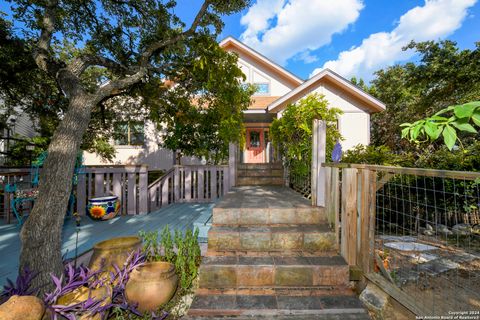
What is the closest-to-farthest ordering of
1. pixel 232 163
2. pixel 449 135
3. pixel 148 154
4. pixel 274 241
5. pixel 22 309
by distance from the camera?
pixel 449 135, pixel 22 309, pixel 274 241, pixel 232 163, pixel 148 154

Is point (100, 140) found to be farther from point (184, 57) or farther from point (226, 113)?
point (226, 113)

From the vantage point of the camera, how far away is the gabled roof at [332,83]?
28.9 ft

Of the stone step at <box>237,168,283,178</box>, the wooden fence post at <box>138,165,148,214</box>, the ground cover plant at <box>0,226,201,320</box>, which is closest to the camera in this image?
the ground cover plant at <box>0,226,201,320</box>

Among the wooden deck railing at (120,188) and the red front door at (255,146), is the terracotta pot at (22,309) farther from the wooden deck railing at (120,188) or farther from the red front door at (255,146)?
the red front door at (255,146)

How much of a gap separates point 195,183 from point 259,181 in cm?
209

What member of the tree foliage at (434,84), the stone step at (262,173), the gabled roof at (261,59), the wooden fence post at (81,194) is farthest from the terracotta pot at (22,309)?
the gabled roof at (261,59)

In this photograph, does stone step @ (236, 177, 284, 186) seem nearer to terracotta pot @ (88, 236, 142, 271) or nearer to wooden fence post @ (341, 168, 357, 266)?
wooden fence post @ (341, 168, 357, 266)

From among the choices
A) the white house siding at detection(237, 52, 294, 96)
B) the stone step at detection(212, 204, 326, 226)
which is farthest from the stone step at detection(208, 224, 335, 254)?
the white house siding at detection(237, 52, 294, 96)

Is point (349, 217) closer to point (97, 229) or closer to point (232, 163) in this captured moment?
point (232, 163)

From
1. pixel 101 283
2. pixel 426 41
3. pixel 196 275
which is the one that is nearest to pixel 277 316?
pixel 196 275

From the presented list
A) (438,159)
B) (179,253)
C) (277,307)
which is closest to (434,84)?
(438,159)

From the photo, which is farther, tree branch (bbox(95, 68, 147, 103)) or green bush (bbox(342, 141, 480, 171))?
green bush (bbox(342, 141, 480, 171))

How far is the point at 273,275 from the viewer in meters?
2.45

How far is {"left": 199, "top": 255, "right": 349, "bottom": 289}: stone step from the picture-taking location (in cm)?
243
